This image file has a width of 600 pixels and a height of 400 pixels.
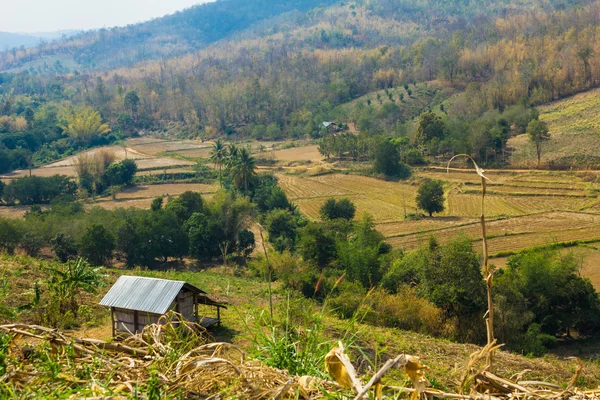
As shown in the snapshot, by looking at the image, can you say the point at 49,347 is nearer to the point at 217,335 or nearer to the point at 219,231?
the point at 217,335

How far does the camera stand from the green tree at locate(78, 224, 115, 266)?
2702cm

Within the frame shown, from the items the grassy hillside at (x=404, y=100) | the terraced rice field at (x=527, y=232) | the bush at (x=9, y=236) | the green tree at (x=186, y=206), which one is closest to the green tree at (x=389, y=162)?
the terraced rice field at (x=527, y=232)

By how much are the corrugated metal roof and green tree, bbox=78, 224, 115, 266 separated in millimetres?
16975

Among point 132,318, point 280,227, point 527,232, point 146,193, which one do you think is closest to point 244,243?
point 280,227

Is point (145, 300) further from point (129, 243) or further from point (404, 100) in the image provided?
point (404, 100)

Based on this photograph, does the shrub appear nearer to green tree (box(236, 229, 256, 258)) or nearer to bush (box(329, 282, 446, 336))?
bush (box(329, 282, 446, 336))

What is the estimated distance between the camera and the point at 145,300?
10.6 m

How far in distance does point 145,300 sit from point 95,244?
17796 mm

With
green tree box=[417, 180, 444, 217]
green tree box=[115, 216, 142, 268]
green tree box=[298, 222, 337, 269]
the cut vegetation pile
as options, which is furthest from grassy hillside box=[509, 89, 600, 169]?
the cut vegetation pile

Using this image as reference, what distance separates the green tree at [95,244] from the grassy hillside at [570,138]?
35.7 meters

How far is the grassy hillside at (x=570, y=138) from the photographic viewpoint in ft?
158

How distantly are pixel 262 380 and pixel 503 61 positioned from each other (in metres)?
90.2

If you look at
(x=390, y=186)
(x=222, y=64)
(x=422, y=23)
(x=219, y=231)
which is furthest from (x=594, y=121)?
(x=422, y=23)

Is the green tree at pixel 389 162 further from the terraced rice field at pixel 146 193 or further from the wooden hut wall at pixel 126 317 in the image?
the wooden hut wall at pixel 126 317
